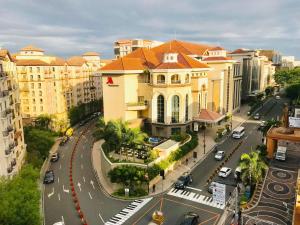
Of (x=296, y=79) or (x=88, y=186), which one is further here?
(x=296, y=79)

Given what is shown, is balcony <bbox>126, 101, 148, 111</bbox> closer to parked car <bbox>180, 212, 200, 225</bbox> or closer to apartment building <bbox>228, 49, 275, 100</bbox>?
parked car <bbox>180, 212, 200, 225</bbox>

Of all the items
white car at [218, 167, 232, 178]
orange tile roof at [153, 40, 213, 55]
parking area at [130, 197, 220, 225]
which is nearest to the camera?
parking area at [130, 197, 220, 225]

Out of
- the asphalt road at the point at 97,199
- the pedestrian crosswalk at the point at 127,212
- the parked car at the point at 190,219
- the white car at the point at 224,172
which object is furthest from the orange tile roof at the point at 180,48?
the parked car at the point at 190,219

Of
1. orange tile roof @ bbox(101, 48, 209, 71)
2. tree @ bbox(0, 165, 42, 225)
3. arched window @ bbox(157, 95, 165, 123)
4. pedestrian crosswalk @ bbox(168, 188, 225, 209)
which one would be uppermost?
orange tile roof @ bbox(101, 48, 209, 71)

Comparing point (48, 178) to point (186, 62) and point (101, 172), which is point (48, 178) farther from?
point (186, 62)

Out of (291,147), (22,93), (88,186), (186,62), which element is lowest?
(88,186)

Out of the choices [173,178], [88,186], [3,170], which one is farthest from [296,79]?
[3,170]

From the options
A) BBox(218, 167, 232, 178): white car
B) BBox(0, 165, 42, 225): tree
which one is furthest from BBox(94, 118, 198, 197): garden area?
BBox(0, 165, 42, 225): tree
